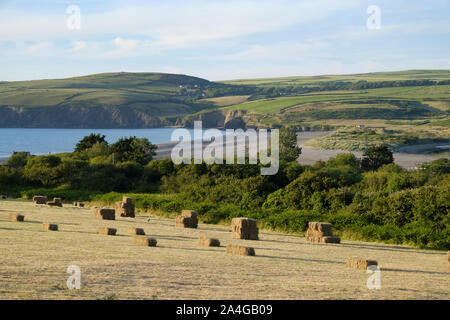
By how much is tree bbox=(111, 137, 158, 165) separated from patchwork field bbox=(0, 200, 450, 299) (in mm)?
41818

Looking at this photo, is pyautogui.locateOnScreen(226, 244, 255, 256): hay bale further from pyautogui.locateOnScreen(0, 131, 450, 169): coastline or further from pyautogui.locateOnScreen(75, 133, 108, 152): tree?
pyautogui.locateOnScreen(0, 131, 450, 169): coastline

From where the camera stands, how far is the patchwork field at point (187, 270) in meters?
12.9

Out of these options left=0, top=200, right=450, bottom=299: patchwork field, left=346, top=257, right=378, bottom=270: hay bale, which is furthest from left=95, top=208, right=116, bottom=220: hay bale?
left=346, top=257, right=378, bottom=270: hay bale

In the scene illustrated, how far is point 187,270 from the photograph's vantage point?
635 inches

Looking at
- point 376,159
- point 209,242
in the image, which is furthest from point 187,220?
point 376,159

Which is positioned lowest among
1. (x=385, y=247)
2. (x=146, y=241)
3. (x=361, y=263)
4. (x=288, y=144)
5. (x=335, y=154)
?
(x=335, y=154)

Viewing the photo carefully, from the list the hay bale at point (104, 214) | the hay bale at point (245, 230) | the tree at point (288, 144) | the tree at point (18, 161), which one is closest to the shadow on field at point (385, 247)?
the hay bale at point (245, 230)

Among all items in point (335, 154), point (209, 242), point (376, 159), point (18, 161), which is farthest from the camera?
point (335, 154)

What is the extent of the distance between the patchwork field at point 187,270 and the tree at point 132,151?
4182 cm

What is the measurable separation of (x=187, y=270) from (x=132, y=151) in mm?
55672

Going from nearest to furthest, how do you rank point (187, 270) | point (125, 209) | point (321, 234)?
1. point (187, 270)
2. point (321, 234)
3. point (125, 209)

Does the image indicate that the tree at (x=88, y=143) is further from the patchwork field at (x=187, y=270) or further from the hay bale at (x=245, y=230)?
the patchwork field at (x=187, y=270)

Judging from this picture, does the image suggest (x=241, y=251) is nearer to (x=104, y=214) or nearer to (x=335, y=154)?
(x=104, y=214)
